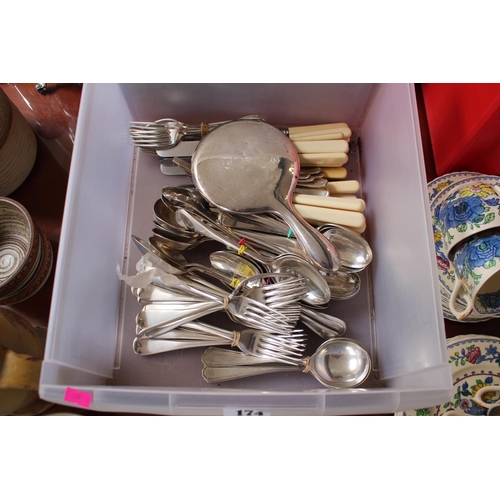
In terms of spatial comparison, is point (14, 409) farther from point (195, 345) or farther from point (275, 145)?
point (275, 145)

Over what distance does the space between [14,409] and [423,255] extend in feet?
1.82

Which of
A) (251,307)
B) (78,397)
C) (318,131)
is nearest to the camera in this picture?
(78,397)

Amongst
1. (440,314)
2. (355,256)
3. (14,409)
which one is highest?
(355,256)

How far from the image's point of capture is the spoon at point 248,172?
1.88 ft

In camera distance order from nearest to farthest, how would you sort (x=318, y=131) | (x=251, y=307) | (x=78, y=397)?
(x=78, y=397), (x=251, y=307), (x=318, y=131)

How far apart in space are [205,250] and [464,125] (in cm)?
45

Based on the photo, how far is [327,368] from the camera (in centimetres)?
54

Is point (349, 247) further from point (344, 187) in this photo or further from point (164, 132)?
point (164, 132)

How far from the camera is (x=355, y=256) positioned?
57 cm

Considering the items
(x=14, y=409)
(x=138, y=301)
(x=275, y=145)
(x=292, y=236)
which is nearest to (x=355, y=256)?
(x=292, y=236)

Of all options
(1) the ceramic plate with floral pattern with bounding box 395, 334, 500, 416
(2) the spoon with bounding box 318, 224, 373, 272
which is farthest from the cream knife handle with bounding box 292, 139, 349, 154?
(1) the ceramic plate with floral pattern with bounding box 395, 334, 500, 416

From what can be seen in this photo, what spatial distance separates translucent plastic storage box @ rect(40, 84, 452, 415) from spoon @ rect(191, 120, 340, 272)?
9 centimetres

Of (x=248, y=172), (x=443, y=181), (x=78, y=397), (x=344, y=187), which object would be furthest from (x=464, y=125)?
(x=78, y=397)

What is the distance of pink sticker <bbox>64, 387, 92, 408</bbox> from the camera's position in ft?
1.41
